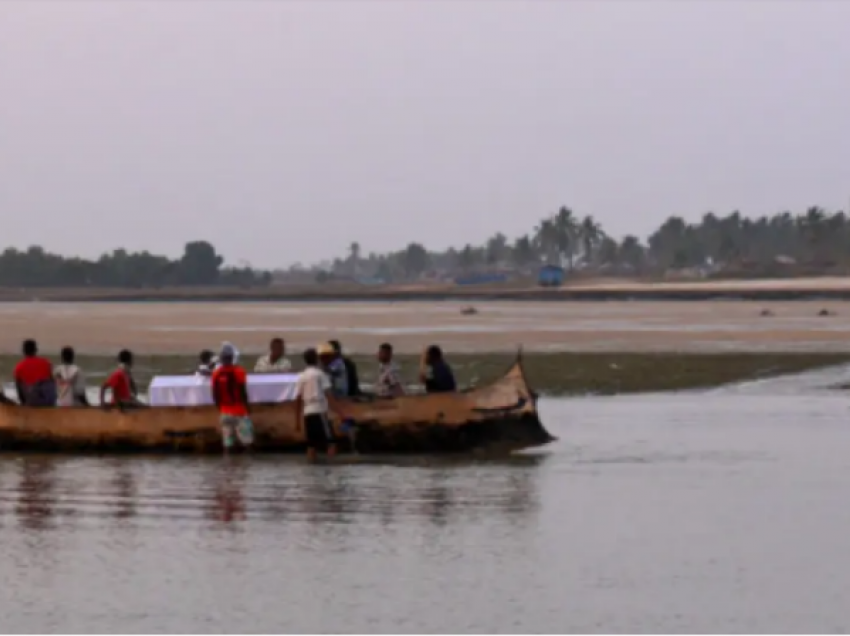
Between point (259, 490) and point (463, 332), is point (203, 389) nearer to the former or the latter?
point (259, 490)

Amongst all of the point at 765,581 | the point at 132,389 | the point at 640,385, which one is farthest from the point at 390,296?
the point at 765,581

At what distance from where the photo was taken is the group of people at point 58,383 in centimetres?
2650

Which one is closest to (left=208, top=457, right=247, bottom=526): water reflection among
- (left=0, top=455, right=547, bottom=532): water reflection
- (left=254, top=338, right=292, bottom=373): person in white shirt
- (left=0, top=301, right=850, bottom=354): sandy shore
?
(left=0, top=455, right=547, bottom=532): water reflection

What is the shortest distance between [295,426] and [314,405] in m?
0.88

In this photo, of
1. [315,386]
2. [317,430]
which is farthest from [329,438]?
[315,386]

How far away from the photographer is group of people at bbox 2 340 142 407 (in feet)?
86.9

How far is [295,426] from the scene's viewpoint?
25.6 metres

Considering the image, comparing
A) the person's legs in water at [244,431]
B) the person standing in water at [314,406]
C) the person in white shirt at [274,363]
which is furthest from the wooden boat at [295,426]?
the person in white shirt at [274,363]

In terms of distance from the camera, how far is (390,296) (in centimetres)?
18775

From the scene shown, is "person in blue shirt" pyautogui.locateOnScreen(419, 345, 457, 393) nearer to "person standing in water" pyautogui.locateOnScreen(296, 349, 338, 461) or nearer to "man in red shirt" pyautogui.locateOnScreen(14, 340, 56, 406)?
"person standing in water" pyautogui.locateOnScreen(296, 349, 338, 461)

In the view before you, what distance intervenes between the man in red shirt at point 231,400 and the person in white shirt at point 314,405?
72 centimetres

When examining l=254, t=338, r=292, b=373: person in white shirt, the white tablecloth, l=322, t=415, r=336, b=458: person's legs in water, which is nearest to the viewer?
l=322, t=415, r=336, b=458: person's legs in water

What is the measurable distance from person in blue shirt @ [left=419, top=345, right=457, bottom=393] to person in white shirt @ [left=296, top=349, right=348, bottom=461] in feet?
5.23

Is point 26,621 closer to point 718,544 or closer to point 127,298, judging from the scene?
point 718,544
